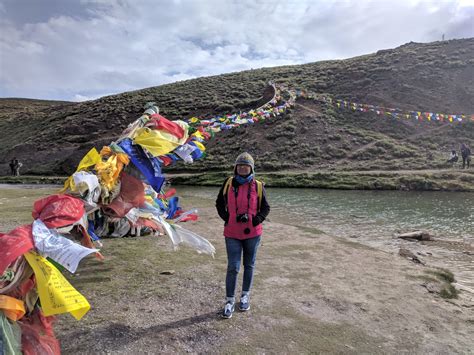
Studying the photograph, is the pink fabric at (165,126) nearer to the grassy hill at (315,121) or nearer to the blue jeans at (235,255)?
the blue jeans at (235,255)

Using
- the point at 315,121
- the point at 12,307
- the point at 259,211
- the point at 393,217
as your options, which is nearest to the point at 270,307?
the point at 259,211

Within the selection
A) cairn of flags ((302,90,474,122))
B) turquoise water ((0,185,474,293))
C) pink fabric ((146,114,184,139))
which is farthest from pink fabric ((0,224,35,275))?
cairn of flags ((302,90,474,122))

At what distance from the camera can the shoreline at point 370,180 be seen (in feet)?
65.5

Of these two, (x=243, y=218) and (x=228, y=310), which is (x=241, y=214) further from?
(x=228, y=310)

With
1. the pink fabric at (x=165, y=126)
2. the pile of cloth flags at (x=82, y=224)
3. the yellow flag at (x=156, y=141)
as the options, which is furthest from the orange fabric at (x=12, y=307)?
the pink fabric at (x=165, y=126)

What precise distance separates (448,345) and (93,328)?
3905 mm

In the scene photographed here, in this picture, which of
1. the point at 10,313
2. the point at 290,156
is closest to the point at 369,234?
the point at 10,313

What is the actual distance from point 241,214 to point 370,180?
59.8ft

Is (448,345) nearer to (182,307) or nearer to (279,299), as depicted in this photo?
(279,299)

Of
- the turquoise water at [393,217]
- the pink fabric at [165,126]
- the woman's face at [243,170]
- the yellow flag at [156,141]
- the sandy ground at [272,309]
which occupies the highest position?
the pink fabric at [165,126]

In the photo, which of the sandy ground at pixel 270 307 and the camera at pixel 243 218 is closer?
the sandy ground at pixel 270 307

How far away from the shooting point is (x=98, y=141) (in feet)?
123

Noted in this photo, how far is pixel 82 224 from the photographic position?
16.5 ft

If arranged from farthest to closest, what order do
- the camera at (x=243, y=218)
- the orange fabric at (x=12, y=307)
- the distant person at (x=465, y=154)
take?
the distant person at (x=465, y=154) → the camera at (x=243, y=218) → the orange fabric at (x=12, y=307)
